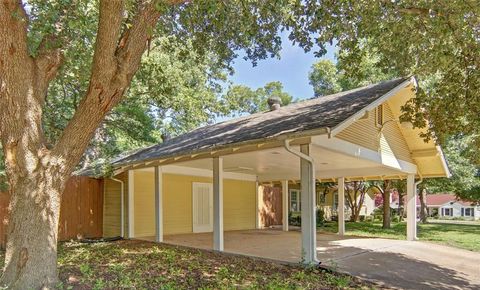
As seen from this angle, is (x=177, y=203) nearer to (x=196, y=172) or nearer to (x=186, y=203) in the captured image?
(x=186, y=203)

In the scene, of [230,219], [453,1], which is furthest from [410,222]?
[453,1]

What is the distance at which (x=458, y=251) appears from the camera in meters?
11.0

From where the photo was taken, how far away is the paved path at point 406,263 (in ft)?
24.0

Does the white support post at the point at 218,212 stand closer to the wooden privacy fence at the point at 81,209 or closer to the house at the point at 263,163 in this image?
the house at the point at 263,163

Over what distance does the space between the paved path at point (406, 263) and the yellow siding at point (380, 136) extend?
2.76 meters

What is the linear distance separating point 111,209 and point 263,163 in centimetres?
550

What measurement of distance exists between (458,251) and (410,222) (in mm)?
2131

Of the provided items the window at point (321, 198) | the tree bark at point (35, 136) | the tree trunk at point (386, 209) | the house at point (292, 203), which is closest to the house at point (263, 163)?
the house at point (292, 203)

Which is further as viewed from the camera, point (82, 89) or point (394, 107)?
point (82, 89)

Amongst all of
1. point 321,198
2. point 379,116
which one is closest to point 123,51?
point 379,116

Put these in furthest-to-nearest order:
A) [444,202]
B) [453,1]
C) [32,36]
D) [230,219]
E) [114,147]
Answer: [444,202], [114,147], [230,219], [32,36], [453,1]

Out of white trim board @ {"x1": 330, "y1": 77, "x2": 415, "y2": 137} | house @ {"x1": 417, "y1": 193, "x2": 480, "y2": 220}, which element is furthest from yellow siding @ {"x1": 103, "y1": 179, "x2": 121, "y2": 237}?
house @ {"x1": 417, "y1": 193, "x2": 480, "y2": 220}

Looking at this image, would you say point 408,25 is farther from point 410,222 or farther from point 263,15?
point 410,222

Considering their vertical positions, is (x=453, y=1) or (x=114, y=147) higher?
(x=453, y=1)
